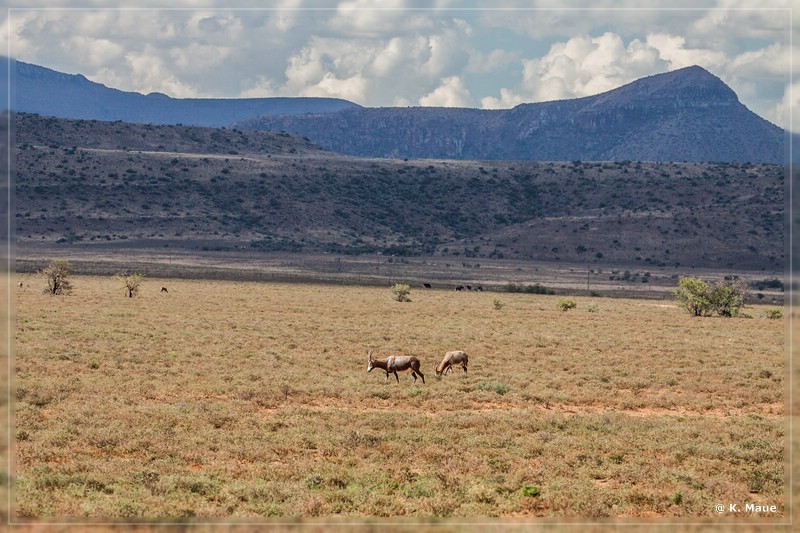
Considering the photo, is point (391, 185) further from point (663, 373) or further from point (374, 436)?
point (374, 436)

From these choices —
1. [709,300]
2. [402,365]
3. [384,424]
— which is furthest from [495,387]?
[709,300]

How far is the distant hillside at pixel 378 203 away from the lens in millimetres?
106125

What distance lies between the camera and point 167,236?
4183 inches

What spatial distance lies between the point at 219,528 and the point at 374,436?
21.4 ft

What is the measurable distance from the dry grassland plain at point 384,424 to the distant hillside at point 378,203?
70446 millimetres

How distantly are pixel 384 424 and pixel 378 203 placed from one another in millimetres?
115264

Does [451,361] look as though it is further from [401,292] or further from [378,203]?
[378,203]

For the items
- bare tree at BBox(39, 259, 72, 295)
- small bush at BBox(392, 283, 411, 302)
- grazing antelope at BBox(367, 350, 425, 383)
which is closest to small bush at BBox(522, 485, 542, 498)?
grazing antelope at BBox(367, 350, 425, 383)

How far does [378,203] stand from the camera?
131 meters

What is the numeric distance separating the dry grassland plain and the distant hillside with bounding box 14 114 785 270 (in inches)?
2773

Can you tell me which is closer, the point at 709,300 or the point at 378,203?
the point at 709,300

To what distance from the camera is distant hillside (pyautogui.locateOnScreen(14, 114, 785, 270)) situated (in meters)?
106

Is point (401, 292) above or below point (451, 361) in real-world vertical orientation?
above

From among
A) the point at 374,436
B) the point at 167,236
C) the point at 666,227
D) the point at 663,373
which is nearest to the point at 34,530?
the point at 374,436
